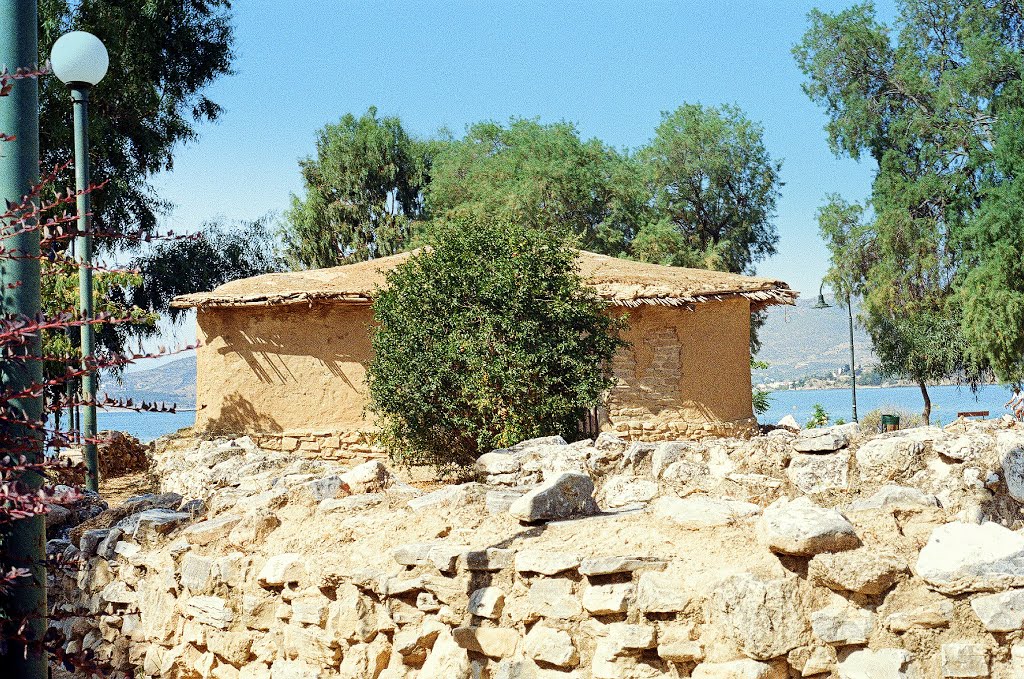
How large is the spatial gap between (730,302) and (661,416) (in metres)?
2.17

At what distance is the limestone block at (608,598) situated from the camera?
3479mm

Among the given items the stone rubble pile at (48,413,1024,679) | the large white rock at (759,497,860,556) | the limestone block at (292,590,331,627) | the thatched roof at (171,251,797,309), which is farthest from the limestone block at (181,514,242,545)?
the thatched roof at (171,251,797,309)

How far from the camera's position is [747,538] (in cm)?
369

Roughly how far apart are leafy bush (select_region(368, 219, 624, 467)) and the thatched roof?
2.86 meters

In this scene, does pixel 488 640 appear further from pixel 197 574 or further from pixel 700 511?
pixel 197 574

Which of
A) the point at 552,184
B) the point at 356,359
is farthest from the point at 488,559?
the point at 552,184

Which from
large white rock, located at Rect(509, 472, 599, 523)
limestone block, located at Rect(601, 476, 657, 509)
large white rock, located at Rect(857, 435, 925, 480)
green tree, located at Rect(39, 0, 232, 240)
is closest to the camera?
large white rock, located at Rect(509, 472, 599, 523)

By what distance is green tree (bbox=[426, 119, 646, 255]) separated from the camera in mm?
28344

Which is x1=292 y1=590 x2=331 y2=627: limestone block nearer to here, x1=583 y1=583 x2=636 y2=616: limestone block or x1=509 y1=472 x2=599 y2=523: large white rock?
x1=509 y1=472 x2=599 y2=523: large white rock

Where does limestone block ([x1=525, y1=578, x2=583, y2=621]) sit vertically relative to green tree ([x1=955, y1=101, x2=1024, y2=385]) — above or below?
below

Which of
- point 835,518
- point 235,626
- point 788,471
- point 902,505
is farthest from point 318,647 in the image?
point 788,471

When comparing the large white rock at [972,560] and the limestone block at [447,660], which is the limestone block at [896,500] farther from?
the limestone block at [447,660]

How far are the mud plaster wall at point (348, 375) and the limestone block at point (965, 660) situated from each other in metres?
10.7

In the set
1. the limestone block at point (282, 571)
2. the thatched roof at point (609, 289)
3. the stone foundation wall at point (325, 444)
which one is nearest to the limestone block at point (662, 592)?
the limestone block at point (282, 571)
